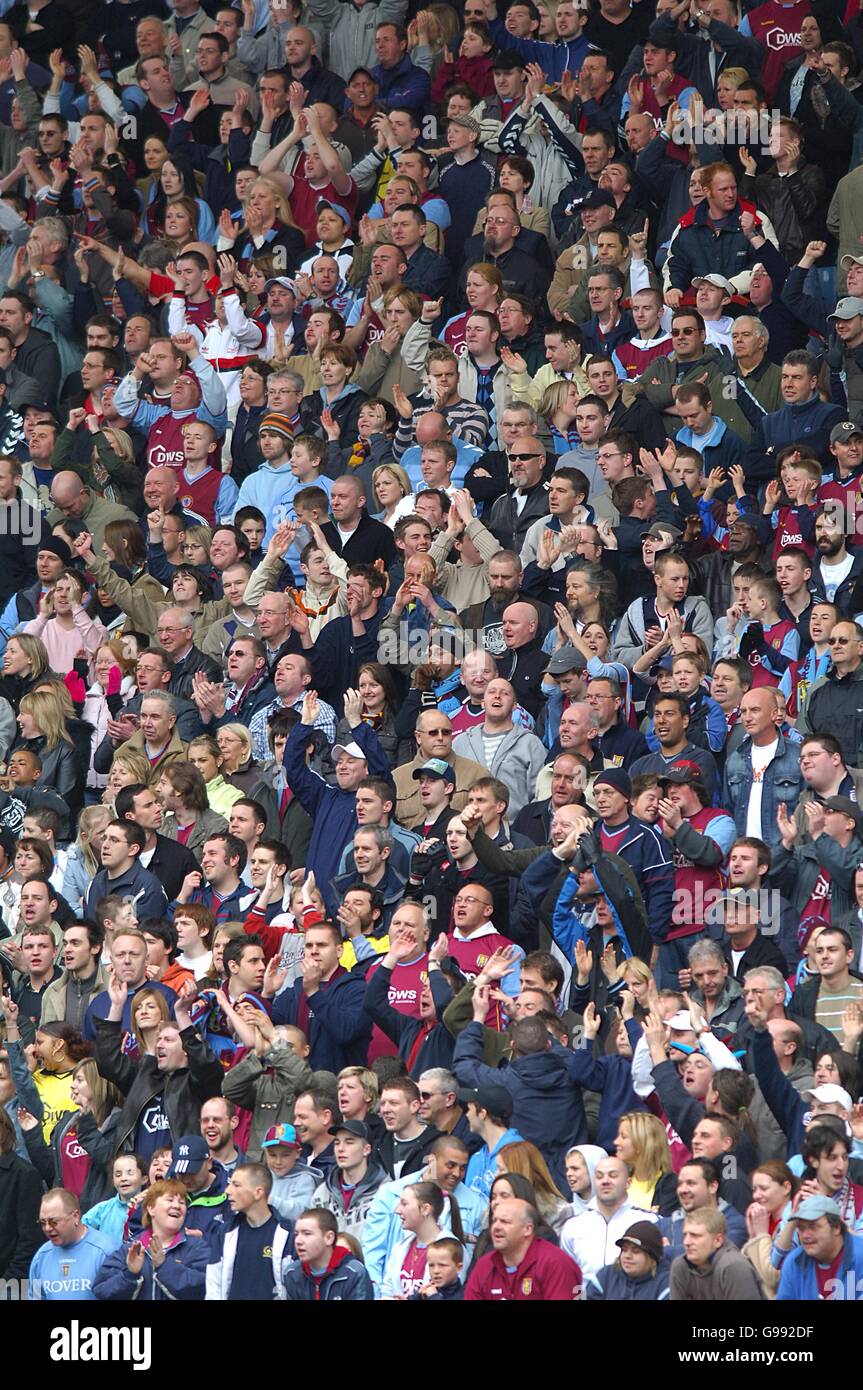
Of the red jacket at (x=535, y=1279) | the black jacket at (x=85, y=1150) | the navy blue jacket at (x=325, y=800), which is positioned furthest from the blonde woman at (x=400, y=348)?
the red jacket at (x=535, y=1279)

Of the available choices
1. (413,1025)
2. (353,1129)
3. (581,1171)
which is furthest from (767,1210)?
(413,1025)

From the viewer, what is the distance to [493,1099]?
447 inches

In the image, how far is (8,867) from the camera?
1389cm

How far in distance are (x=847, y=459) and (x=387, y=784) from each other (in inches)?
110

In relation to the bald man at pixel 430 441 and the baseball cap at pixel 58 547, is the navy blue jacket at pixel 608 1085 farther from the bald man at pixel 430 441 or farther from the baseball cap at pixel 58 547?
the baseball cap at pixel 58 547

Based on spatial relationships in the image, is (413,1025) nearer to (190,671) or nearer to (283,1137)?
(283,1137)

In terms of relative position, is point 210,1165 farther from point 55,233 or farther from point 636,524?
point 55,233

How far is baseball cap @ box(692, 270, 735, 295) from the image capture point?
1526cm

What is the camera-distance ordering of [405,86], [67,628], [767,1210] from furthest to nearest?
[405,86] → [67,628] → [767,1210]

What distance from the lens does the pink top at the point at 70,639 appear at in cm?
1514

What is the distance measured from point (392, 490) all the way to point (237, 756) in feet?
6.27

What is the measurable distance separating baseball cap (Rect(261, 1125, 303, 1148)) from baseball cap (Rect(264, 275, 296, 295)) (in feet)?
20.7

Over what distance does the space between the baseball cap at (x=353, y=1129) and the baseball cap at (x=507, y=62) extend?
7762 mm
